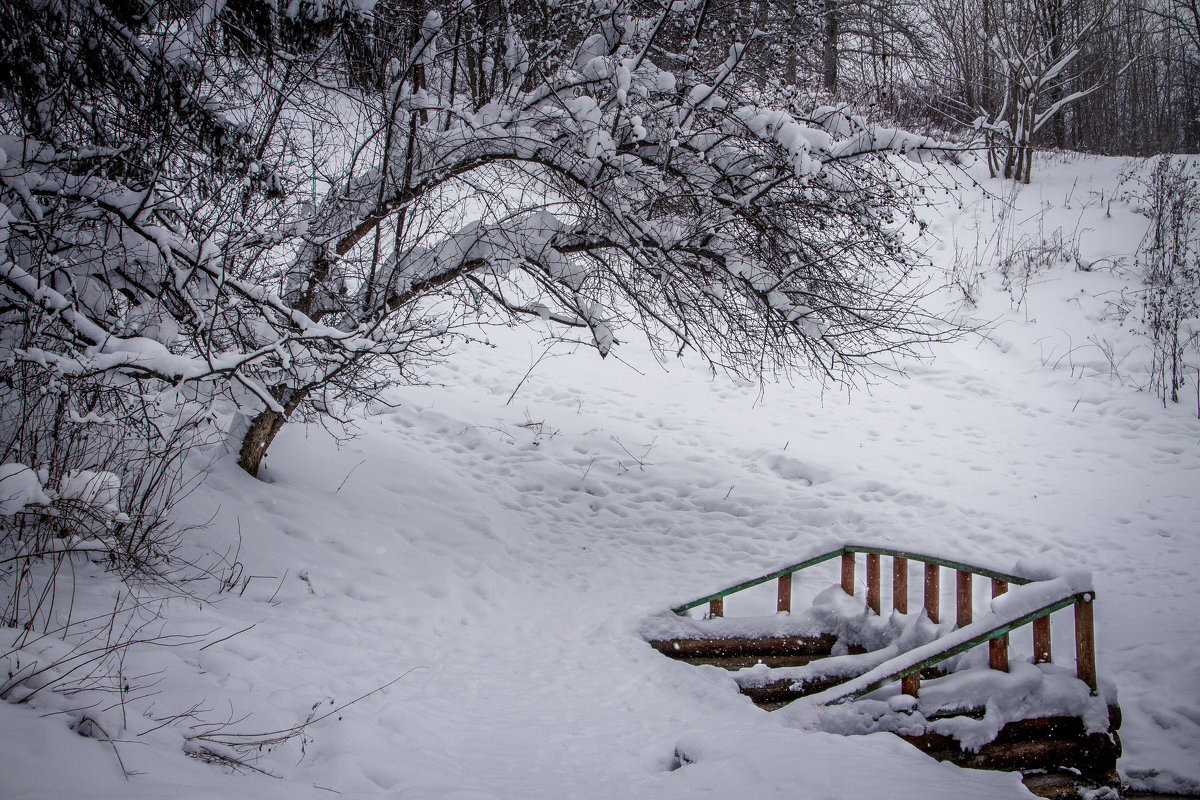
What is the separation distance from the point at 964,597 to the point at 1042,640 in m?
0.54

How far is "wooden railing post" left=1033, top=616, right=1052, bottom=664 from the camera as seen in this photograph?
3.41 meters

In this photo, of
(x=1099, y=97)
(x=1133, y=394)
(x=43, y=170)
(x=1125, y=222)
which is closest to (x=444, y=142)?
(x=43, y=170)

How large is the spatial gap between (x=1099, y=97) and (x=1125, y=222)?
1039 cm

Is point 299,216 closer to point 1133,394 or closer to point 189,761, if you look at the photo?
point 189,761

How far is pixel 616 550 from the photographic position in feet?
21.1

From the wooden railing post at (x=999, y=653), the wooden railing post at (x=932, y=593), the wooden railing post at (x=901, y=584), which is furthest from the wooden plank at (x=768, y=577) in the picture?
the wooden railing post at (x=999, y=653)

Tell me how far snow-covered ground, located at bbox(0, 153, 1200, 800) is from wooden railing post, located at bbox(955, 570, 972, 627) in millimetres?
125

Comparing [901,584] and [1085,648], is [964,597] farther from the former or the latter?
[1085,648]

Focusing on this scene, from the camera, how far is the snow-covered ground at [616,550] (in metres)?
2.68

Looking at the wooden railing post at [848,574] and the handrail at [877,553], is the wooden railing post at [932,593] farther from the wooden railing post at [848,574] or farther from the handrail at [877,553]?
the wooden railing post at [848,574]

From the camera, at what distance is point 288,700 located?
292cm

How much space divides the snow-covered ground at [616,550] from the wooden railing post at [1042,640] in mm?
392

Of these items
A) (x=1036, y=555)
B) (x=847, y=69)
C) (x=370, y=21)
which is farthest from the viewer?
(x=847, y=69)

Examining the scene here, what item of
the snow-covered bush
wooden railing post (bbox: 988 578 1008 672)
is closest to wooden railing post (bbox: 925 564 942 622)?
wooden railing post (bbox: 988 578 1008 672)
